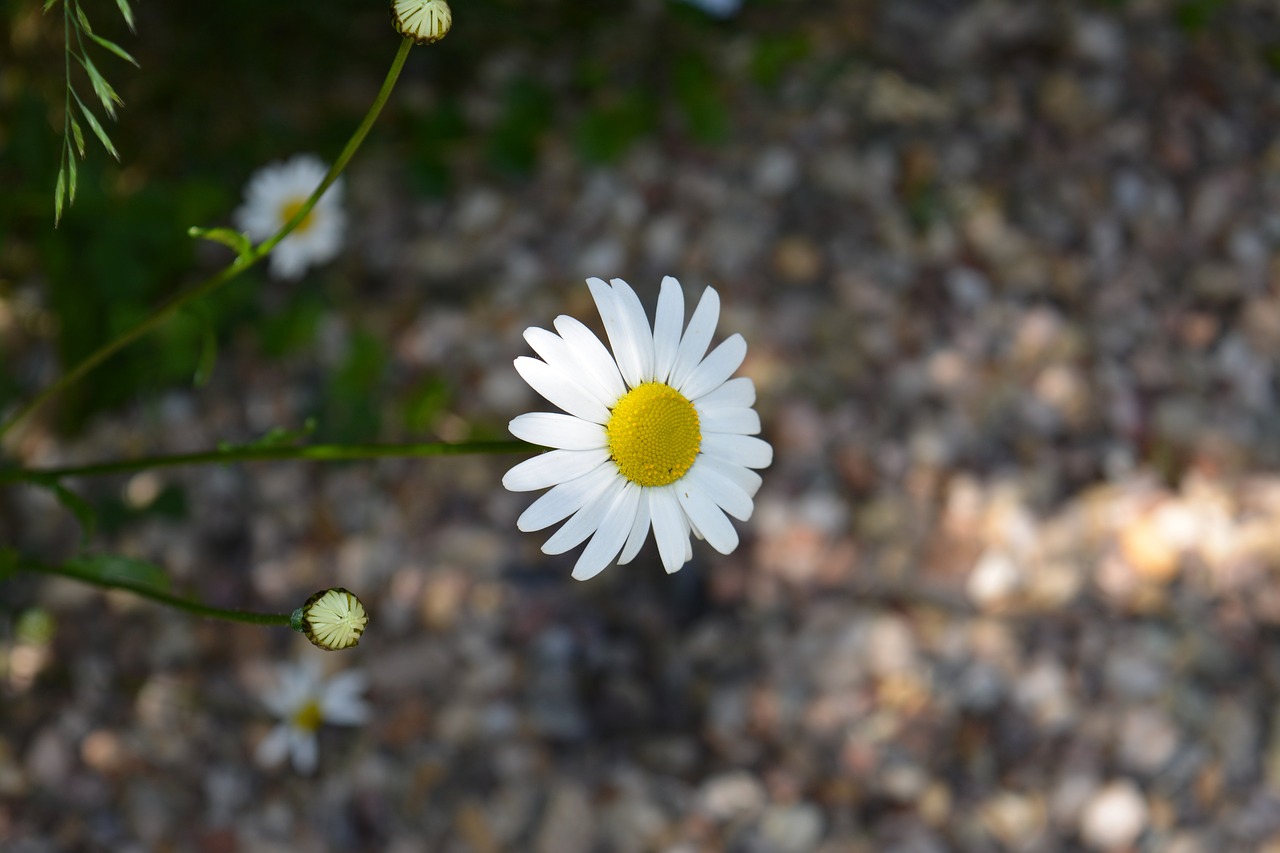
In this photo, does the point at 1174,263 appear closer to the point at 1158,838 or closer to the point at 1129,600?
the point at 1129,600

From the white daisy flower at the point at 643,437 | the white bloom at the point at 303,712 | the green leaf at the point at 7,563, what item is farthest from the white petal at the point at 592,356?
the white bloom at the point at 303,712

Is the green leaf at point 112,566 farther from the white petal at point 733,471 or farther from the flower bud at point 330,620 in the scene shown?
the white petal at point 733,471

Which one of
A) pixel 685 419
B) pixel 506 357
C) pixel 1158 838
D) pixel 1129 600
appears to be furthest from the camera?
pixel 506 357

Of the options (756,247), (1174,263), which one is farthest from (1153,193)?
(756,247)

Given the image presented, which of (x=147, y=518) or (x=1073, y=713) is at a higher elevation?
(x=147, y=518)

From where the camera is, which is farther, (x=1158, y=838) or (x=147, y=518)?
(x=147, y=518)

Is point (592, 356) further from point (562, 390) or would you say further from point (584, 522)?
point (584, 522)

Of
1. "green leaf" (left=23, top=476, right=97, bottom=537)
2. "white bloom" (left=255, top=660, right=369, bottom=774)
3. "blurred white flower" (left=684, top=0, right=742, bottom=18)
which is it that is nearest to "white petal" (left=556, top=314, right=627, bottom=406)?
"green leaf" (left=23, top=476, right=97, bottom=537)
